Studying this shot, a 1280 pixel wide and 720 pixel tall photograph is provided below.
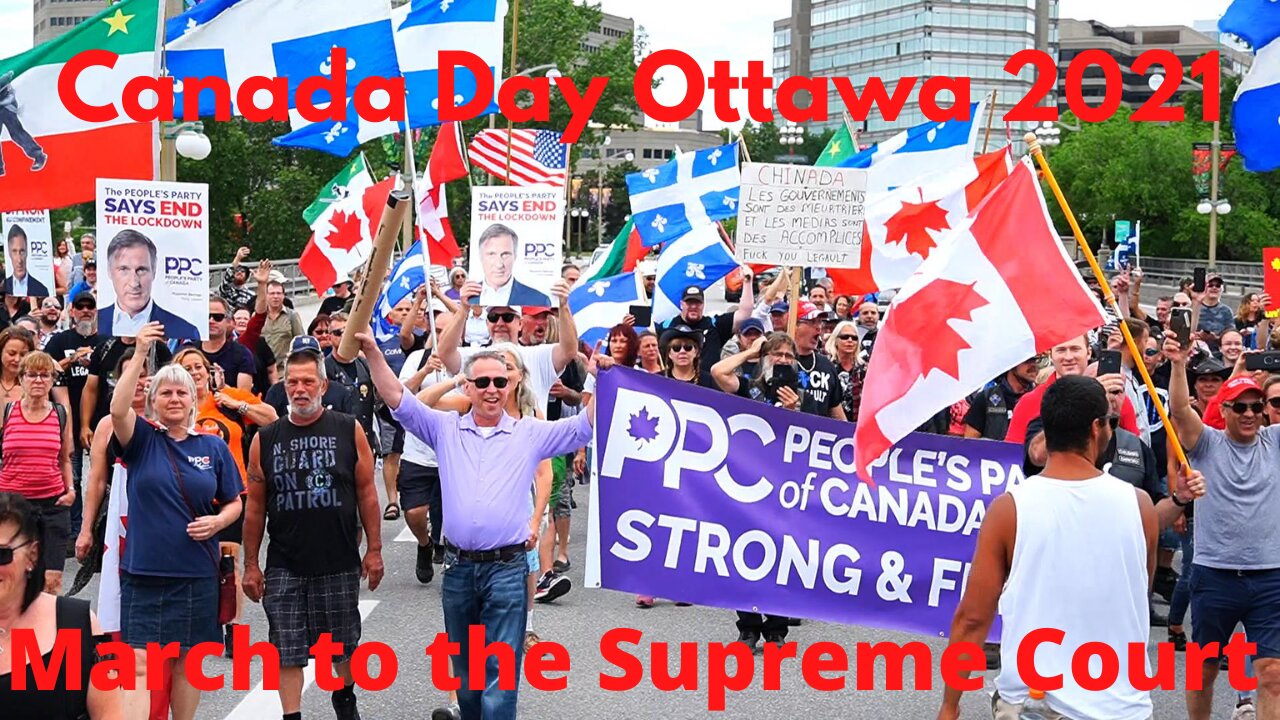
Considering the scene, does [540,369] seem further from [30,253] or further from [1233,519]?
[30,253]

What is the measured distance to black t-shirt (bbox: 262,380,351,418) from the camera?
33.9ft

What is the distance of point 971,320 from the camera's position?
6.35 metres

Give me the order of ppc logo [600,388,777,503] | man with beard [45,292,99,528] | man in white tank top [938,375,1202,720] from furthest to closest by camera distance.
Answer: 1. man with beard [45,292,99,528]
2. ppc logo [600,388,777,503]
3. man in white tank top [938,375,1202,720]

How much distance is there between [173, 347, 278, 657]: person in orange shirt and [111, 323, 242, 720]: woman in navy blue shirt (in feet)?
1.30

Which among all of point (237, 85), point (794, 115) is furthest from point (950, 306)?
point (794, 115)

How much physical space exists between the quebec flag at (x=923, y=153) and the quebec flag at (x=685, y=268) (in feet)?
6.00

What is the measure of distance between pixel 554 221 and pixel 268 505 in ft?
18.6

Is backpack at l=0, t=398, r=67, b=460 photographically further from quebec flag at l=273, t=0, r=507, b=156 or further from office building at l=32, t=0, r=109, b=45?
office building at l=32, t=0, r=109, b=45

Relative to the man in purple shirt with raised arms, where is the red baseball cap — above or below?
above

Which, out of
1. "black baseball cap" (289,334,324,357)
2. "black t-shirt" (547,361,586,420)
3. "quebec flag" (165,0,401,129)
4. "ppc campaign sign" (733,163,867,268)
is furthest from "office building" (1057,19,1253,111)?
"black baseball cap" (289,334,324,357)

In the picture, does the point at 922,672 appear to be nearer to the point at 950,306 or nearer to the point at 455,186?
the point at 950,306

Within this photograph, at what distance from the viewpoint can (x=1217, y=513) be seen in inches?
279

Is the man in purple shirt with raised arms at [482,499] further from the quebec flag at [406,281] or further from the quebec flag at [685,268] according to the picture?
the quebec flag at [406,281]

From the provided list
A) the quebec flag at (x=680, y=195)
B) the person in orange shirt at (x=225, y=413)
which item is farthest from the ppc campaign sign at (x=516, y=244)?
the quebec flag at (x=680, y=195)
